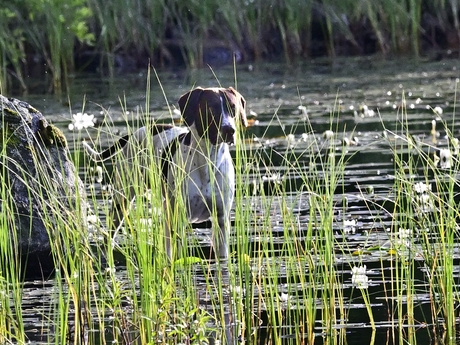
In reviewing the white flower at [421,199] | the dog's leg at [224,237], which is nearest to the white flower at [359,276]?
the white flower at [421,199]

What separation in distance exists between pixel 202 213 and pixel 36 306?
138cm

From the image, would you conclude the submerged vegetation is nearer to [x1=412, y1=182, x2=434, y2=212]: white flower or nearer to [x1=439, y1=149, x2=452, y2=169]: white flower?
[x1=439, y1=149, x2=452, y2=169]: white flower

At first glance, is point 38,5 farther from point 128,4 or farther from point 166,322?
point 166,322

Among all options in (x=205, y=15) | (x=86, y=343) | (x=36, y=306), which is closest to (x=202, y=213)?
(x=36, y=306)

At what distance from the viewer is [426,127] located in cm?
1032

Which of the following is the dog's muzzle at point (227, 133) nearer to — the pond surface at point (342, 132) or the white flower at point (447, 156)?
the pond surface at point (342, 132)

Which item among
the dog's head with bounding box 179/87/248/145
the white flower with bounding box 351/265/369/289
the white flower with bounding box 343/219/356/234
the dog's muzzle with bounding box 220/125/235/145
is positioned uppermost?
the dog's head with bounding box 179/87/248/145

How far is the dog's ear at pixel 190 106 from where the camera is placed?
228 inches

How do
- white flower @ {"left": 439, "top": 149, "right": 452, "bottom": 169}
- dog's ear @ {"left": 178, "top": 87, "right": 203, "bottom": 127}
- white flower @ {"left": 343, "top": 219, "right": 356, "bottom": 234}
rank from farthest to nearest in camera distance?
white flower @ {"left": 343, "top": 219, "right": 356, "bottom": 234} < dog's ear @ {"left": 178, "top": 87, "right": 203, "bottom": 127} < white flower @ {"left": 439, "top": 149, "right": 452, "bottom": 169}

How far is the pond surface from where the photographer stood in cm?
449

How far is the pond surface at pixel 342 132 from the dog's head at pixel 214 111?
162 mm

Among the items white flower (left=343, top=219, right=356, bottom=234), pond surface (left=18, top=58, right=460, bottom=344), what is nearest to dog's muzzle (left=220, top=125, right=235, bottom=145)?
pond surface (left=18, top=58, right=460, bottom=344)

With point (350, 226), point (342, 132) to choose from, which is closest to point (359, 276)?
point (350, 226)

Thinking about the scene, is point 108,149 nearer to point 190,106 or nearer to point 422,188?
point 190,106
